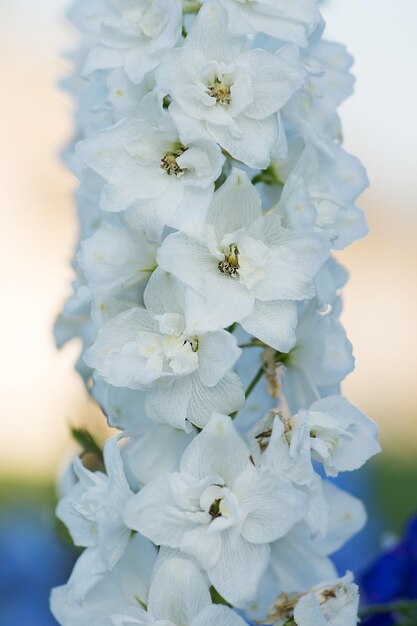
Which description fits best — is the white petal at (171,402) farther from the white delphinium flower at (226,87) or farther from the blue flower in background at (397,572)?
the blue flower in background at (397,572)

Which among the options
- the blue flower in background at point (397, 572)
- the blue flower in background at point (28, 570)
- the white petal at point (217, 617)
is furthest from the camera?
the blue flower in background at point (28, 570)

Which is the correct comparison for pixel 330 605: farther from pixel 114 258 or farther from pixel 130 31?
pixel 130 31

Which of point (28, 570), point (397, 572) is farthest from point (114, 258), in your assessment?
point (28, 570)

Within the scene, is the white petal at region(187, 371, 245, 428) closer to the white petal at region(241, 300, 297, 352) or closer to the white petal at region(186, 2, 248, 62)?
the white petal at region(241, 300, 297, 352)

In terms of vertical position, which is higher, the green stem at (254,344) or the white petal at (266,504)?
the green stem at (254,344)

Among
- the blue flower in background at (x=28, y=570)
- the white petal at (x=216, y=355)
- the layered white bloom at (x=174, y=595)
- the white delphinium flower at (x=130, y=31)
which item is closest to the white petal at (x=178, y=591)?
the layered white bloom at (x=174, y=595)

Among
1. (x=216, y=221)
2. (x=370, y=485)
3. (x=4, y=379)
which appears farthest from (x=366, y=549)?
(x=216, y=221)
